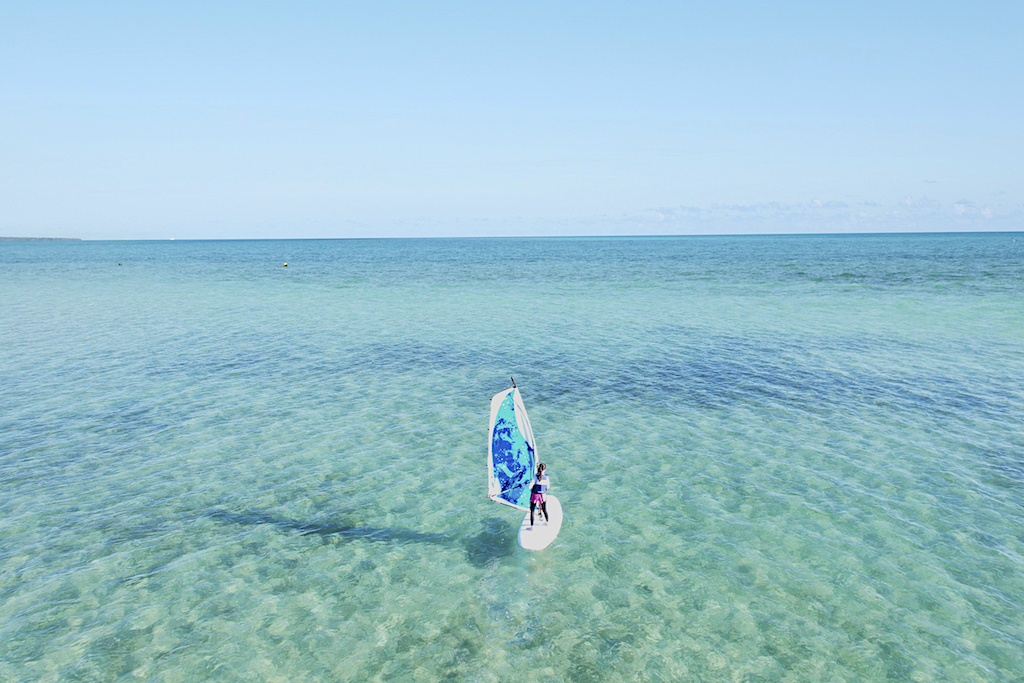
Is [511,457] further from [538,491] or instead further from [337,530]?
[337,530]

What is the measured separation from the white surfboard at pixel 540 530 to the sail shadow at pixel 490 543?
485mm

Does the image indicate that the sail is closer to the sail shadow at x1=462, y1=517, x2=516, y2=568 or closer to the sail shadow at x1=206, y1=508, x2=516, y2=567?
the sail shadow at x1=462, y1=517, x2=516, y2=568

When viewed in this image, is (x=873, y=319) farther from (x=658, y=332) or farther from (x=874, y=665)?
(x=874, y=665)

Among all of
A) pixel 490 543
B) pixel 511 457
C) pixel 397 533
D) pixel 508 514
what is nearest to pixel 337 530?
pixel 397 533

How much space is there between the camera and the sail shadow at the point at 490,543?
1702 cm

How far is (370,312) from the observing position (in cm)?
6131

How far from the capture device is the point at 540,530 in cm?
1767

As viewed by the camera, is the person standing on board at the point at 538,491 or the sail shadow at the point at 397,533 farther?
the person standing on board at the point at 538,491

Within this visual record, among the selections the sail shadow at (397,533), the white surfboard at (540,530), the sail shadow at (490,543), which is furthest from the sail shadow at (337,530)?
the white surfboard at (540,530)

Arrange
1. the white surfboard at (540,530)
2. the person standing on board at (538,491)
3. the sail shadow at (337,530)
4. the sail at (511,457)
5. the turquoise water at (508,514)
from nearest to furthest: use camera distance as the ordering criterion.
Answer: the turquoise water at (508,514), the white surfboard at (540,530), the person standing on board at (538,491), the sail shadow at (337,530), the sail at (511,457)

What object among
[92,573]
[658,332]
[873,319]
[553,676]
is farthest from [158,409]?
[873,319]

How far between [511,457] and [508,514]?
8.01 ft

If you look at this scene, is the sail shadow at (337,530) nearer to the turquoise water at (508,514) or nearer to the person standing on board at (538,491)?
the turquoise water at (508,514)

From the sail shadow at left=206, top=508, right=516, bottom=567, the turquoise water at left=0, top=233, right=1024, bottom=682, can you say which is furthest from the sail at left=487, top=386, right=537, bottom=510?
the turquoise water at left=0, top=233, right=1024, bottom=682
